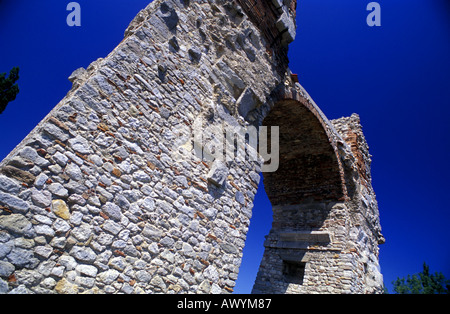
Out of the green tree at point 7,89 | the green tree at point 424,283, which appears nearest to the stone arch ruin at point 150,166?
the green tree at point 7,89

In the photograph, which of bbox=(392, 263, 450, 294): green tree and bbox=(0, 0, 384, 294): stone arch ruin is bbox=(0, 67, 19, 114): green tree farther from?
bbox=(392, 263, 450, 294): green tree

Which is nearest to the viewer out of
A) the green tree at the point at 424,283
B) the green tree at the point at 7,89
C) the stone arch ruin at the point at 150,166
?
the stone arch ruin at the point at 150,166

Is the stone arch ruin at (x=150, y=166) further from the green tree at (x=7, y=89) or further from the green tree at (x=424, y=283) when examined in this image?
the green tree at (x=424, y=283)

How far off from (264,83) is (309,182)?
14.0 ft

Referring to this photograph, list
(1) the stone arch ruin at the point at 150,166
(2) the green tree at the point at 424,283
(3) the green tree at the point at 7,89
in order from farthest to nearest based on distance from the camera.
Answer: (2) the green tree at the point at 424,283
(3) the green tree at the point at 7,89
(1) the stone arch ruin at the point at 150,166

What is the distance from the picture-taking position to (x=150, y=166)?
3088mm

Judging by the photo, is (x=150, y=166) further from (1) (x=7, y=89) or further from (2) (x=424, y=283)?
(2) (x=424, y=283)

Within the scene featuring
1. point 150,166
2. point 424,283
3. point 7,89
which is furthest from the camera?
point 424,283

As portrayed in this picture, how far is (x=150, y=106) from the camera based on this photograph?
3.25 metres

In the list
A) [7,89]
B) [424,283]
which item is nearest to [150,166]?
[7,89]

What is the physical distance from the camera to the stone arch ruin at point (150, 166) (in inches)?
90.1

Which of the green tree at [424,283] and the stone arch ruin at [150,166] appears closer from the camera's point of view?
the stone arch ruin at [150,166]
